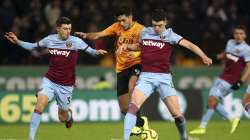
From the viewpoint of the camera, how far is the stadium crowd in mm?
22703

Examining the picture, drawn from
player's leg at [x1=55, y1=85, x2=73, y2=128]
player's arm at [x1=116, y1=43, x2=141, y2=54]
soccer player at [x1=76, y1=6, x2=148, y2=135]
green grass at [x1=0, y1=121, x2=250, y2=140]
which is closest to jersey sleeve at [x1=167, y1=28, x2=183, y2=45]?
player's arm at [x1=116, y1=43, x2=141, y2=54]

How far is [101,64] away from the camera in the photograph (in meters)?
23.4

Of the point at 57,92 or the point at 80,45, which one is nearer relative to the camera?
the point at 80,45

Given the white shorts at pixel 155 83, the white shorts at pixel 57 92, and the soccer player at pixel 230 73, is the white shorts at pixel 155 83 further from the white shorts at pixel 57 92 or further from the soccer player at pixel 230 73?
the soccer player at pixel 230 73

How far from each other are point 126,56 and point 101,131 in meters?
3.20

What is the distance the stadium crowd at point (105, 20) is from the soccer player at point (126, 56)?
708 cm

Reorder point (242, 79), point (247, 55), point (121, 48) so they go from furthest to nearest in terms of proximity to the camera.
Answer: point (247, 55), point (242, 79), point (121, 48)

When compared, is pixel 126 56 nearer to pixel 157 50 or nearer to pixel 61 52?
pixel 61 52

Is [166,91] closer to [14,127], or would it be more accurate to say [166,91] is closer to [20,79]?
[14,127]

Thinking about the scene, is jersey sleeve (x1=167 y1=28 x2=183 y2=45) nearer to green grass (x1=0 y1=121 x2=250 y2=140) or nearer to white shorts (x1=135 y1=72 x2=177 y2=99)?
white shorts (x1=135 y1=72 x2=177 y2=99)

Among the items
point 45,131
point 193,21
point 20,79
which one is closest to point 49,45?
point 45,131

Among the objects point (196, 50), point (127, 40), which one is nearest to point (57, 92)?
point (127, 40)

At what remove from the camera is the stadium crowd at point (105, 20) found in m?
22.7

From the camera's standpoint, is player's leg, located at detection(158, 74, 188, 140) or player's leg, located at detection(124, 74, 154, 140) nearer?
player's leg, located at detection(124, 74, 154, 140)
